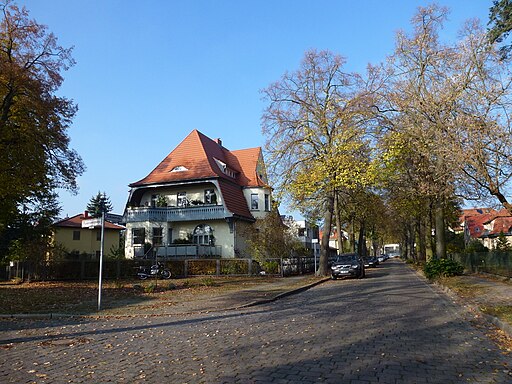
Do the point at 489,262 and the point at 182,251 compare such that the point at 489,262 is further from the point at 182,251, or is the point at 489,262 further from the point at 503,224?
the point at 503,224

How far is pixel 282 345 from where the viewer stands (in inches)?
311

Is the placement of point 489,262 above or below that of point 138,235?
below

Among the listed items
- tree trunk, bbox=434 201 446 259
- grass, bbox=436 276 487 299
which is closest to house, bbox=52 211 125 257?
tree trunk, bbox=434 201 446 259

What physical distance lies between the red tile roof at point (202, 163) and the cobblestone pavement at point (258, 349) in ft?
87.2

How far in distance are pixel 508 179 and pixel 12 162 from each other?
2281 centimetres

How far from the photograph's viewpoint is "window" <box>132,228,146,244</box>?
38.9 metres

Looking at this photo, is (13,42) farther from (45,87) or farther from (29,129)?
(29,129)

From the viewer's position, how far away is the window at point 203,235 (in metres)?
38.6

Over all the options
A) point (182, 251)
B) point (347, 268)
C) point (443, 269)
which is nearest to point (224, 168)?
point (182, 251)

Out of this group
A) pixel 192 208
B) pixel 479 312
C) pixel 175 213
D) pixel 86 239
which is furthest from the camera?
pixel 86 239

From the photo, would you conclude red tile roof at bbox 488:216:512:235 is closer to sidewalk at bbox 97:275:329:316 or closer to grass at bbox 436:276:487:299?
grass at bbox 436:276:487:299

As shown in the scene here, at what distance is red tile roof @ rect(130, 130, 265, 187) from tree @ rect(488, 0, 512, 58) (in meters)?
23.6

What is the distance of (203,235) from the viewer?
3891 centimetres

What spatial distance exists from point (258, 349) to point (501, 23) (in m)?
16.7
